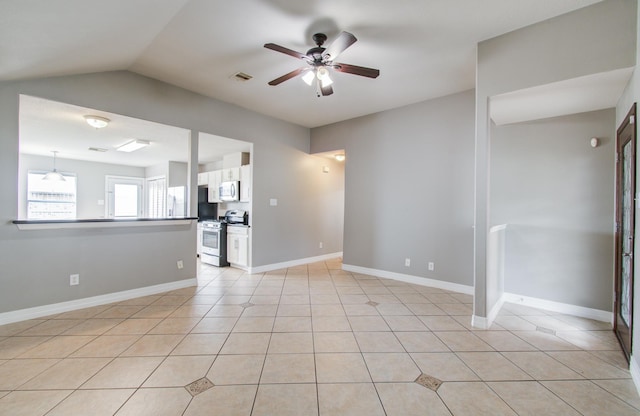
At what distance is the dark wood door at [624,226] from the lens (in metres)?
2.14

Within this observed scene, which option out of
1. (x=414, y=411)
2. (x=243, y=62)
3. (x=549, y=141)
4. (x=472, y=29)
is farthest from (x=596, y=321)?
(x=243, y=62)

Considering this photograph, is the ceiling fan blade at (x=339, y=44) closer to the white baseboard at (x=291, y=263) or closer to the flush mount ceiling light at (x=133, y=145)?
the white baseboard at (x=291, y=263)

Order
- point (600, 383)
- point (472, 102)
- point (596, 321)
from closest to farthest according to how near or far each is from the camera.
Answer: point (600, 383) → point (596, 321) → point (472, 102)

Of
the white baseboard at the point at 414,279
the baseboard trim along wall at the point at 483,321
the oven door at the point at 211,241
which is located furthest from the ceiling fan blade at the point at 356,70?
the oven door at the point at 211,241

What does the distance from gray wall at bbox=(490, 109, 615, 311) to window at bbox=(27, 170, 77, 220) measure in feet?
30.3

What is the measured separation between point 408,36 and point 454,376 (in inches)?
116

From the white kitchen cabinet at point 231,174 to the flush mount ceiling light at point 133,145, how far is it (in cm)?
145

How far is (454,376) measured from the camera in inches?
74.2

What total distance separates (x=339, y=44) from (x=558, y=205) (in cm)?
313

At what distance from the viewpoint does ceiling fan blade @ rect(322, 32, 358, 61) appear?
83.6 inches

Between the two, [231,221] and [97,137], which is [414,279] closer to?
[231,221]

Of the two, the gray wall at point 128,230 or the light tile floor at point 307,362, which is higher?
the gray wall at point 128,230

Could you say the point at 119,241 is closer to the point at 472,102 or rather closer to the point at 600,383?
the point at 600,383

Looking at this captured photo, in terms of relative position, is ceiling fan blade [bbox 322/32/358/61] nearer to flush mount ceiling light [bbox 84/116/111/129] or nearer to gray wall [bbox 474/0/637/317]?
gray wall [bbox 474/0/637/317]
